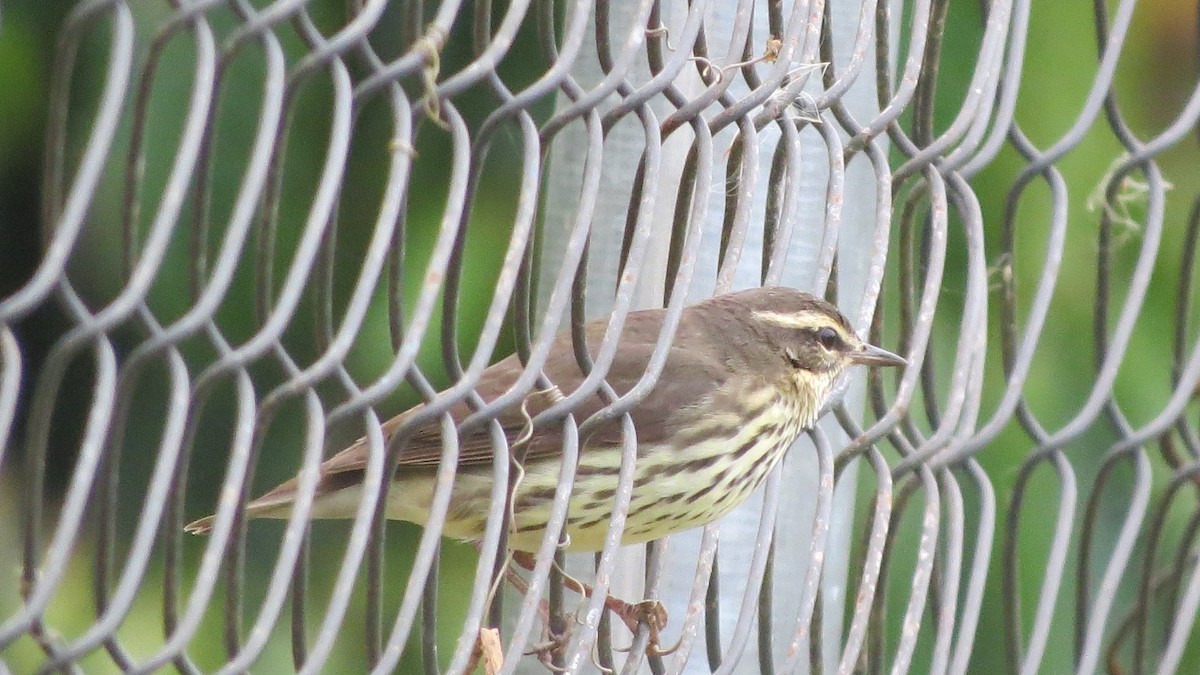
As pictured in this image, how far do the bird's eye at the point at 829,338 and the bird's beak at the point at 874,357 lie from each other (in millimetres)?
72

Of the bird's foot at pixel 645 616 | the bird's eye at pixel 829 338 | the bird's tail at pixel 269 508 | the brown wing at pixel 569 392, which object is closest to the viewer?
the bird's foot at pixel 645 616

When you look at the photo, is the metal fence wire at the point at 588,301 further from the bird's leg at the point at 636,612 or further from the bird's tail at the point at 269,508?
the bird's tail at the point at 269,508

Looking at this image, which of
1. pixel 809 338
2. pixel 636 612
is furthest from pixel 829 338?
pixel 636 612

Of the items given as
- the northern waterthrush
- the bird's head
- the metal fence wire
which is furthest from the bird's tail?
the bird's head

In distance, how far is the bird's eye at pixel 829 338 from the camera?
2623mm

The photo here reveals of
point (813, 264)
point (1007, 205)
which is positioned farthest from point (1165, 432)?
point (813, 264)

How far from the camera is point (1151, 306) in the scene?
4043 mm

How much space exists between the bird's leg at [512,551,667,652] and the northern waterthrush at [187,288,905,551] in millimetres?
190

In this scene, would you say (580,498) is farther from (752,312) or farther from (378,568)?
(378,568)

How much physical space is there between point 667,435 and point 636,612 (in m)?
0.68

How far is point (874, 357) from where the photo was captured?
2422mm

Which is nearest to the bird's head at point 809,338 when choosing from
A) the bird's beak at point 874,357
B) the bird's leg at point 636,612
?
the bird's beak at point 874,357

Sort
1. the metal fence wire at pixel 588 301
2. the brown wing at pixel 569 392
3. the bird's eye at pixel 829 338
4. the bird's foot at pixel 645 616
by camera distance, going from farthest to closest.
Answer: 1. the bird's eye at pixel 829 338
2. the brown wing at pixel 569 392
3. the bird's foot at pixel 645 616
4. the metal fence wire at pixel 588 301

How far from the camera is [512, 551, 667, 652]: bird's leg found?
1.89 metres
